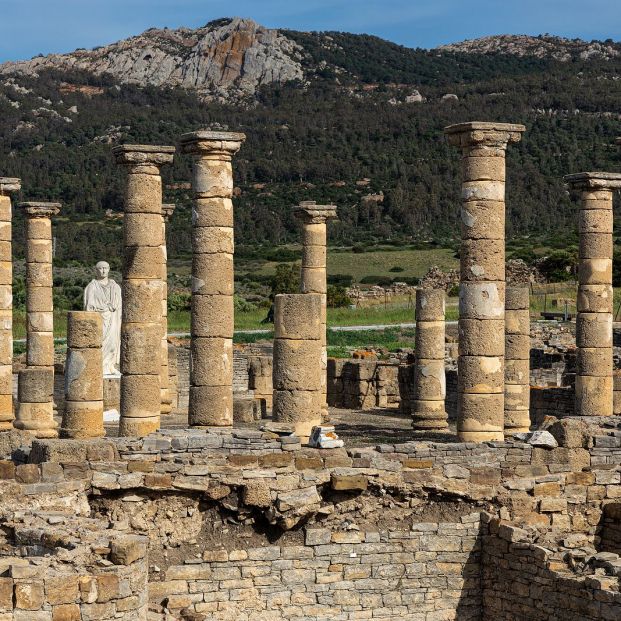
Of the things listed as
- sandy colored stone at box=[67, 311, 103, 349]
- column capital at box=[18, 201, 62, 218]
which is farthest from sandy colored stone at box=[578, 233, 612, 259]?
column capital at box=[18, 201, 62, 218]

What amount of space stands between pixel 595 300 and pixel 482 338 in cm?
470

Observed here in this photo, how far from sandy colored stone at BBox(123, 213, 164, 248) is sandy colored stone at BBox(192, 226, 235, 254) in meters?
0.92

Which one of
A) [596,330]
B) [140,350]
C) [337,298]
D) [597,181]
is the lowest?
[140,350]

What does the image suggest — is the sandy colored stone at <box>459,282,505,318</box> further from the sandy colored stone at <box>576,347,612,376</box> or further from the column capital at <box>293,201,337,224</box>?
the column capital at <box>293,201,337,224</box>

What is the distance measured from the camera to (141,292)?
2333 cm

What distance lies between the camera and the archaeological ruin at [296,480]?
668 inches

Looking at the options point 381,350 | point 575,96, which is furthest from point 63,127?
point 381,350

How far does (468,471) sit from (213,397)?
471cm

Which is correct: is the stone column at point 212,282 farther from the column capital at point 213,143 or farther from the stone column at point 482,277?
the stone column at point 482,277

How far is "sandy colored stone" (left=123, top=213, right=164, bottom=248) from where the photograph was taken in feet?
76.7

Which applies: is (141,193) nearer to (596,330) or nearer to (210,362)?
(210,362)

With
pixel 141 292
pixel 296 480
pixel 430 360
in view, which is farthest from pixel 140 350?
pixel 430 360

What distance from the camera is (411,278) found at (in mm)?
67688

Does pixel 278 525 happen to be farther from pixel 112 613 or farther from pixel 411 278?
pixel 411 278
